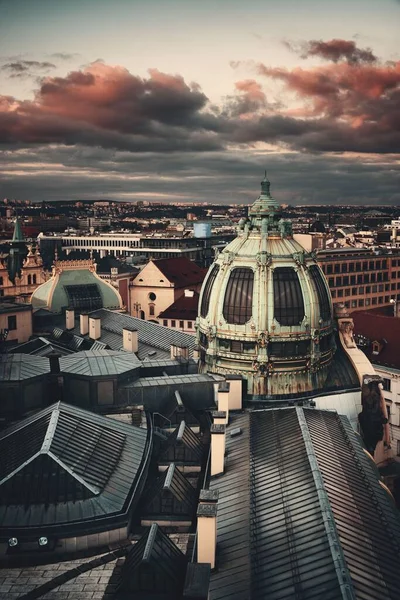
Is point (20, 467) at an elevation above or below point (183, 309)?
above

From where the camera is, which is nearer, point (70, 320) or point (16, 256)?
point (70, 320)

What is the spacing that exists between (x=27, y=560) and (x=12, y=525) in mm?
1309

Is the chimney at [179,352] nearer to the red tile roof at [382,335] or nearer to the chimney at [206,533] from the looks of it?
the red tile roof at [382,335]

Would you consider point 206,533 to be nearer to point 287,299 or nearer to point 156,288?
point 287,299

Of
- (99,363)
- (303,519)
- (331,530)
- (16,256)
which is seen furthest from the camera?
(16,256)

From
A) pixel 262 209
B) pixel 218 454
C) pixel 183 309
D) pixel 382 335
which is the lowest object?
pixel 183 309

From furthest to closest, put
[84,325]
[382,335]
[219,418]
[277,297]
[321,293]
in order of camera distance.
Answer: [382,335]
[84,325]
[321,293]
[277,297]
[219,418]

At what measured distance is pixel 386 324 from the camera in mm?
67500

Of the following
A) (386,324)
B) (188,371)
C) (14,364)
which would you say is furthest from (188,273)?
(14,364)

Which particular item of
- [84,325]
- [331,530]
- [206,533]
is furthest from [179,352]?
[331,530]

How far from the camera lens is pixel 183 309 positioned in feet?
294

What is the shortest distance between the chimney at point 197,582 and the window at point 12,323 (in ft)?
145

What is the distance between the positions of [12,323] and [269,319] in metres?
30.6

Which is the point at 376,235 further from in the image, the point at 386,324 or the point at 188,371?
the point at 188,371
